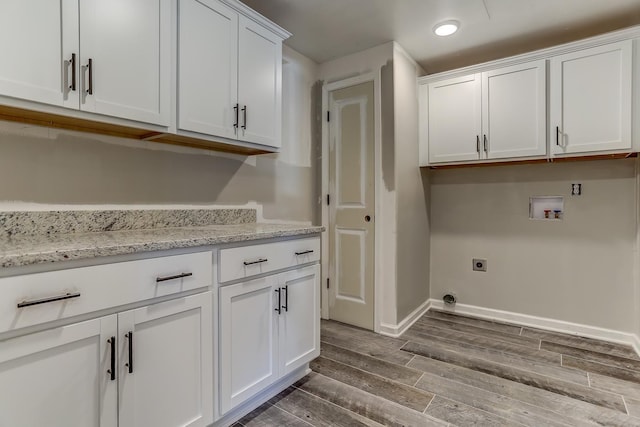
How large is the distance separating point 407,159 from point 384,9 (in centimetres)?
115

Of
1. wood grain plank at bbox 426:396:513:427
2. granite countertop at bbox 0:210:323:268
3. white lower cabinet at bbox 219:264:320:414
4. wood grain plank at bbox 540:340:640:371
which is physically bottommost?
wood grain plank at bbox 426:396:513:427

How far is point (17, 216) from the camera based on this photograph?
1.35 m

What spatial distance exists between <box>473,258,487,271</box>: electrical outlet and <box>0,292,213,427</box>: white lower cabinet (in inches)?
102

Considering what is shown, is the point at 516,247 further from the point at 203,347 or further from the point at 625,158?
the point at 203,347

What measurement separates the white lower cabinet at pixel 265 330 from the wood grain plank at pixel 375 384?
0.22m

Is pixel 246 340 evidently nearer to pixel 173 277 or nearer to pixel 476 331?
pixel 173 277

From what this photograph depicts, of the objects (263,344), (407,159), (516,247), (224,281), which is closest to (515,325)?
(516,247)

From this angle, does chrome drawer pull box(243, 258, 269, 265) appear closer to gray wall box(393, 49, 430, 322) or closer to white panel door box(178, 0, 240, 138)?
white panel door box(178, 0, 240, 138)

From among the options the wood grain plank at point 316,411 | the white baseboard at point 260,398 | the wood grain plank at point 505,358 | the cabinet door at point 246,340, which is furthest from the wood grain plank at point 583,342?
the cabinet door at point 246,340

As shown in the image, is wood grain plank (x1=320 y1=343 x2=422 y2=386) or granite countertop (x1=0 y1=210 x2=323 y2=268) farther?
wood grain plank (x1=320 y1=343 x2=422 y2=386)

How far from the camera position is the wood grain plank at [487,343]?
2289 mm

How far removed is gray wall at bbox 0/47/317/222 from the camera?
1.39m

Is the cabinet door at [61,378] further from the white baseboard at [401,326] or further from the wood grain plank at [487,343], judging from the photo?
the wood grain plank at [487,343]

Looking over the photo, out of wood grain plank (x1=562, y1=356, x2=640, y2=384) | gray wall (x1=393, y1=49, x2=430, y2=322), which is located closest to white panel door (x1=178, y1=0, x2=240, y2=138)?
gray wall (x1=393, y1=49, x2=430, y2=322)
